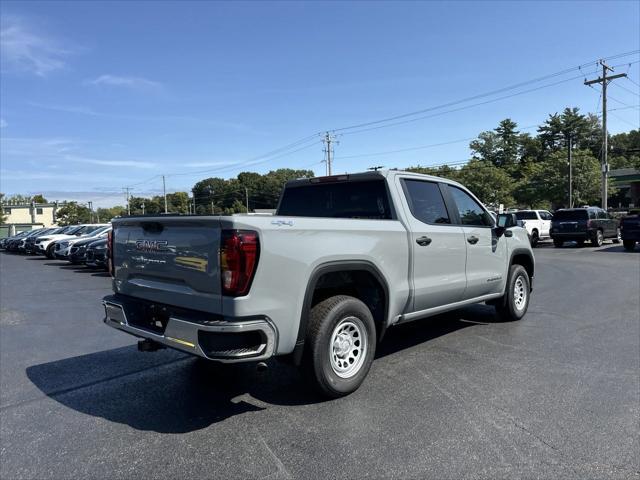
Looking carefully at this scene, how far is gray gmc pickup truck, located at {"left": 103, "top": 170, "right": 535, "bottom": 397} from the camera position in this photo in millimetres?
3318

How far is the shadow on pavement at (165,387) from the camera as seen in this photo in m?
3.84

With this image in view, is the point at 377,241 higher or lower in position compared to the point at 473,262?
higher

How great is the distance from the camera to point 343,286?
4379mm

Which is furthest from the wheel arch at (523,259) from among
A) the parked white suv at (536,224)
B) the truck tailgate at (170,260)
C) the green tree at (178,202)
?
the green tree at (178,202)

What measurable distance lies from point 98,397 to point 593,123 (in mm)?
105575

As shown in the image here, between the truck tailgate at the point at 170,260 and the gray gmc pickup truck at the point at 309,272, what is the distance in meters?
0.01

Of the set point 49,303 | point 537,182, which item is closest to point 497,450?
point 49,303

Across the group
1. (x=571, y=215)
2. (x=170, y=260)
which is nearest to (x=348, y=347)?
(x=170, y=260)

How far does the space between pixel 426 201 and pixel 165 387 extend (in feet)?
10.9

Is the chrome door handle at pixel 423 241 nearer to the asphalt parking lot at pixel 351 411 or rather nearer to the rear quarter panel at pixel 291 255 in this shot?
the rear quarter panel at pixel 291 255

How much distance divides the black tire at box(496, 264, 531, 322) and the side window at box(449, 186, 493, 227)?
1014mm

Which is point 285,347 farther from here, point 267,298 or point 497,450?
point 497,450

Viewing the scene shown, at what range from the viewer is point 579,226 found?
2206 centimetres

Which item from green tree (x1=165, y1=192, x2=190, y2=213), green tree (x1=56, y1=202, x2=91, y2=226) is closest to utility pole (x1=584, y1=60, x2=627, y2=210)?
green tree (x1=56, y1=202, x2=91, y2=226)
